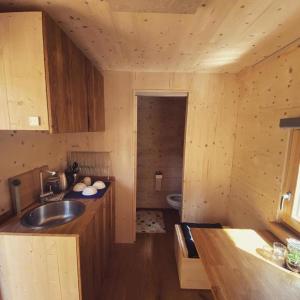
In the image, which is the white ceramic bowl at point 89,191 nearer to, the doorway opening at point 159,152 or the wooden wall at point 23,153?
the wooden wall at point 23,153

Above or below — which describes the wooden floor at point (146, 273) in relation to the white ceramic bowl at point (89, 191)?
below

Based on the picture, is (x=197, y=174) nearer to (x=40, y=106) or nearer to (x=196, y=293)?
(x=196, y=293)

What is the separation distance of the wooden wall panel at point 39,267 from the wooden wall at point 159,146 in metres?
2.40

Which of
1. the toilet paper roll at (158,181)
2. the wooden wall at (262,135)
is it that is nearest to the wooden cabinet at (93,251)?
the wooden wall at (262,135)

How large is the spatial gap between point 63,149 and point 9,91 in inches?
50.1

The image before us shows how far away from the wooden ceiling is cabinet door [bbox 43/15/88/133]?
99 millimetres

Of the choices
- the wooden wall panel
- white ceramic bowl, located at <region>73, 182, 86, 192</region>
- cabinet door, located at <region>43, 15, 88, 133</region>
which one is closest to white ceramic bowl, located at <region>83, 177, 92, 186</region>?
white ceramic bowl, located at <region>73, 182, 86, 192</region>

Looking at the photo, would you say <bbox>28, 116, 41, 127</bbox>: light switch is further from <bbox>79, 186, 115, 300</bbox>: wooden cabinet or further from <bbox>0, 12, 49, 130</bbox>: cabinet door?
<bbox>79, 186, 115, 300</bbox>: wooden cabinet

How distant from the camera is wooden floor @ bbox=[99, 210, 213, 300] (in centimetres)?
174

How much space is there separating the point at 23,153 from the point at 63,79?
2.56 feet

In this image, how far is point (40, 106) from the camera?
3.30 feet

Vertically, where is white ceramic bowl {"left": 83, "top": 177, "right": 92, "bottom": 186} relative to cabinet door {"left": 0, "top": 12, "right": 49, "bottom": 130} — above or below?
below

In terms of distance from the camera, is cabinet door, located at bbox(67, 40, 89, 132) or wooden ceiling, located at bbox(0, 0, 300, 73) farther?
cabinet door, located at bbox(67, 40, 89, 132)

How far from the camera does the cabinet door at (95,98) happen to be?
1739mm
